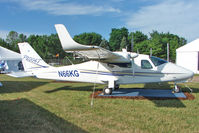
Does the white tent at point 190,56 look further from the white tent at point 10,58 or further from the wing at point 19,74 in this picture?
the white tent at point 10,58

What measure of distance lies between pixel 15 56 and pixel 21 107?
2056 cm

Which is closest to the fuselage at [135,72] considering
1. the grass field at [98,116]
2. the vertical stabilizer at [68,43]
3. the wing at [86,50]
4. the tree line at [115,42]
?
the wing at [86,50]

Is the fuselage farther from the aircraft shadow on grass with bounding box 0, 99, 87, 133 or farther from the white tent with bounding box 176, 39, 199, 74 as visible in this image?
the white tent with bounding box 176, 39, 199, 74

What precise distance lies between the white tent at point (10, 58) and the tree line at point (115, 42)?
60.4 ft

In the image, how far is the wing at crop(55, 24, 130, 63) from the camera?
578 cm

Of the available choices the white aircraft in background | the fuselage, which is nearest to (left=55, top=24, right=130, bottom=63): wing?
the white aircraft in background

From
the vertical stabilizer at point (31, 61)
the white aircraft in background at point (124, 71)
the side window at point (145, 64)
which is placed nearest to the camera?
the white aircraft in background at point (124, 71)

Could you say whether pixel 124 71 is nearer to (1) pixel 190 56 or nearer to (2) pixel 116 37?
(1) pixel 190 56

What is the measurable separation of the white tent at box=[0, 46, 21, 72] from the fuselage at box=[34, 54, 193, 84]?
17938mm

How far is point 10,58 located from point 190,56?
24.7 m

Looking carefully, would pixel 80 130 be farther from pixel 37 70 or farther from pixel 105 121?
pixel 37 70

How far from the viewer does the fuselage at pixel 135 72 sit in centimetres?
909

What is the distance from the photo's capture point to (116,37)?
257 feet

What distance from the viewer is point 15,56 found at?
2516 centimetres
